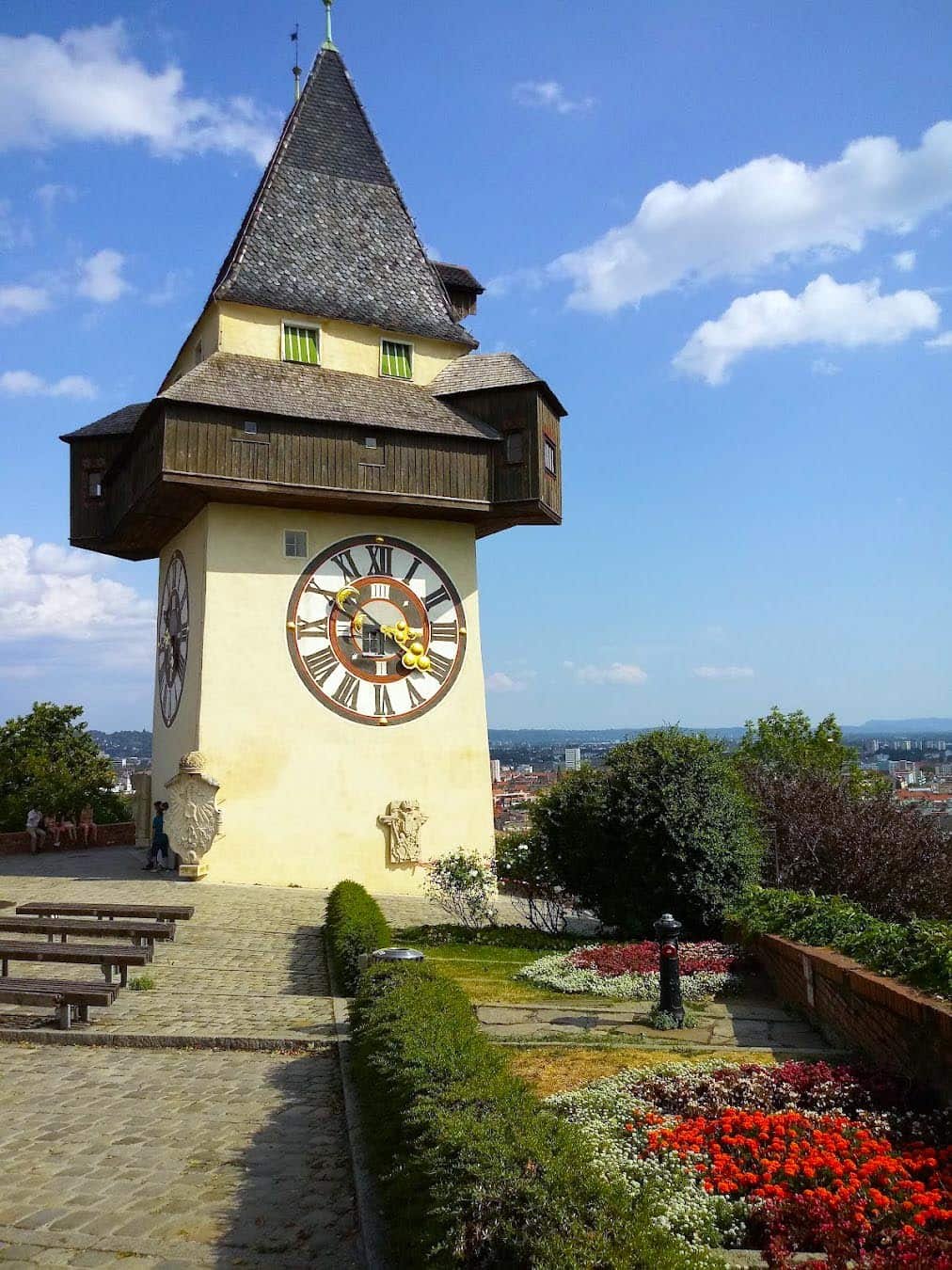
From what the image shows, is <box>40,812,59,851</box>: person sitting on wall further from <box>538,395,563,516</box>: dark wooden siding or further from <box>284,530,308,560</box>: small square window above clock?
<box>538,395,563,516</box>: dark wooden siding

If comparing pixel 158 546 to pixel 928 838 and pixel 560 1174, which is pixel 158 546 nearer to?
pixel 928 838

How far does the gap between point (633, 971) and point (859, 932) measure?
2.74 metres

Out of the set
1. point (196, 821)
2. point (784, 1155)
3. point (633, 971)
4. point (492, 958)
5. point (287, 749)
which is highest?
point (287, 749)

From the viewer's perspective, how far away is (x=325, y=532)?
20.8 meters

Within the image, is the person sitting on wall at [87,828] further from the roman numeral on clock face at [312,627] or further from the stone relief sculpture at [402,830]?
the roman numeral on clock face at [312,627]

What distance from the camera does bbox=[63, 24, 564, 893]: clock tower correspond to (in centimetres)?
1966

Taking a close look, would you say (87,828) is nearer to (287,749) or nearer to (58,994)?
(287,749)

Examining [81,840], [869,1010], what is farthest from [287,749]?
[869,1010]

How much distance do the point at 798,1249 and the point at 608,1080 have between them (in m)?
2.41

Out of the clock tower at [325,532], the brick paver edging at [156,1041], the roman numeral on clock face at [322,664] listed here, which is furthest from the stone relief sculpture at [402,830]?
the brick paver edging at [156,1041]

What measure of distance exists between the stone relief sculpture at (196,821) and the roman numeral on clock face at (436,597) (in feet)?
17.0

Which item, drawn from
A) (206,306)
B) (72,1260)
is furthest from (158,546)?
(72,1260)

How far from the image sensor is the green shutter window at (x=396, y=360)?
73.1 ft

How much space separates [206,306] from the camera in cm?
2191
